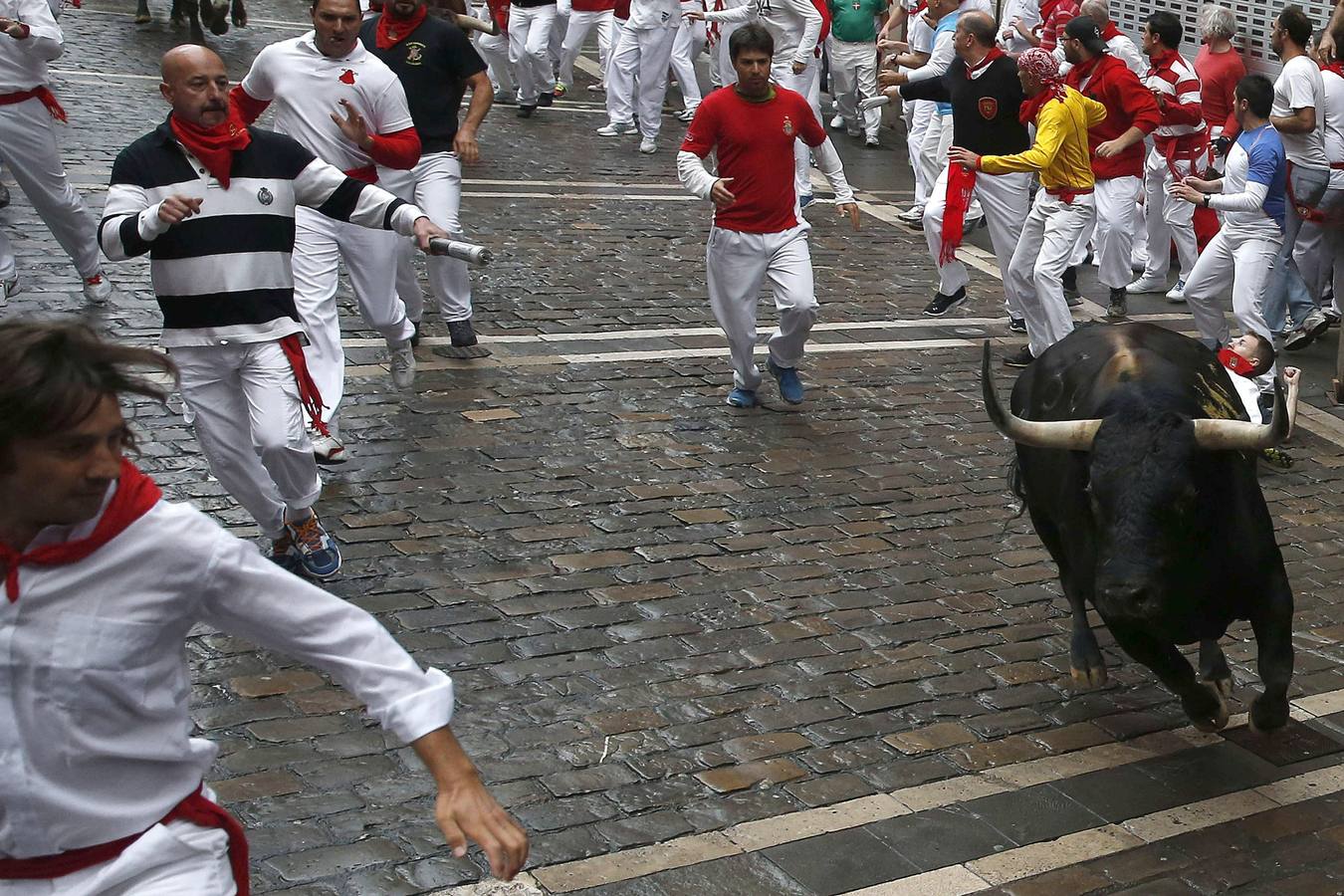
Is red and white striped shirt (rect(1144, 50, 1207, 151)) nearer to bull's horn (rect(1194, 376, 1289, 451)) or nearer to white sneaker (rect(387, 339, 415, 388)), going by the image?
white sneaker (rect(387, 339, 415, 388))

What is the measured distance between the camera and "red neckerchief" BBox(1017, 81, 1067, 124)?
36.0ft

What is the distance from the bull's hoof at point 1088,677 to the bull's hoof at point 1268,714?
29.7 inches

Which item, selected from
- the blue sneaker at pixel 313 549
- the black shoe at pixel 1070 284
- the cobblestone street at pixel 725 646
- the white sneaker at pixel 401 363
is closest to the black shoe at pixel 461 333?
the cobblestone street at pixel 725 646

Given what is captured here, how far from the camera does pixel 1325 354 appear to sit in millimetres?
12422

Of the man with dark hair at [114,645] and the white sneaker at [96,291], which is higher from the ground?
the man with dark hair at [114,645]

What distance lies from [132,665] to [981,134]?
993cm

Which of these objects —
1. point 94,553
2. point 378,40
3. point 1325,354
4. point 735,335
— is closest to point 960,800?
point 94,553

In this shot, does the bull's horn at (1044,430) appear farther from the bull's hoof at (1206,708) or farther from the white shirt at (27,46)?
the white shirt at (27,46)

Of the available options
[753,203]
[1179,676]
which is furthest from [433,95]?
[1179,676]

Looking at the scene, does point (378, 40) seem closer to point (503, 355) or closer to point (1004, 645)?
point (503, 355)

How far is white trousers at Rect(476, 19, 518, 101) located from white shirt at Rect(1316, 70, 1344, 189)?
9.91 m

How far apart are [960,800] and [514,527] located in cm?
298

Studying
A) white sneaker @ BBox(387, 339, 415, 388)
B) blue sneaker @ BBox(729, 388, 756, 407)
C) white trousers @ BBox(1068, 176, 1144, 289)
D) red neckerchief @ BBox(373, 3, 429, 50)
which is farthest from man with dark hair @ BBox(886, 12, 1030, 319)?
white sneaker @ BBox(387, 339, 415, 388)

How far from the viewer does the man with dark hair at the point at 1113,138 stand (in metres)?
11.8
